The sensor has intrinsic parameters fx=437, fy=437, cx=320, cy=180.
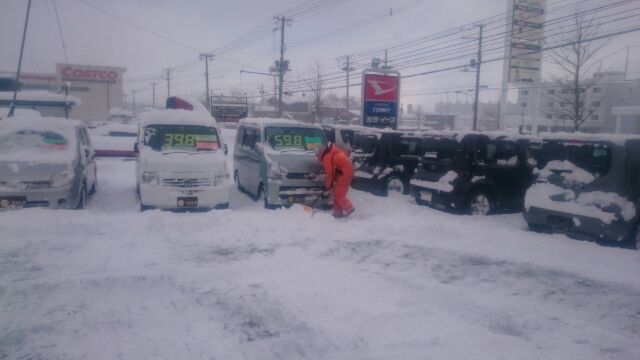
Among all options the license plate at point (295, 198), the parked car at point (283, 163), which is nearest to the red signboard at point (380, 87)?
the parked car at point (283, 163)

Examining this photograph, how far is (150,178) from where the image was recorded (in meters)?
8.98

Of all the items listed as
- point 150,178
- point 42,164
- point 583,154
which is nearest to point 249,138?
point 150,178

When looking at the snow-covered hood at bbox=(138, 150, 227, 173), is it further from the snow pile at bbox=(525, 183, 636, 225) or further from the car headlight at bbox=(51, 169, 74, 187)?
the snow pile at bbox=(525, 183, 636, 225)

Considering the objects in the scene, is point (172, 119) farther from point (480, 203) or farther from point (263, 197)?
point (480, 203)

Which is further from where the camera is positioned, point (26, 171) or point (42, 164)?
point (42, 164)

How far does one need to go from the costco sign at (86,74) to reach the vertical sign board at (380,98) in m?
61.9

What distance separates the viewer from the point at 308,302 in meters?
4.82

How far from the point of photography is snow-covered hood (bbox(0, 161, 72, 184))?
8062 mm

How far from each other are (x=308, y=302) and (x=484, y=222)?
5.21m

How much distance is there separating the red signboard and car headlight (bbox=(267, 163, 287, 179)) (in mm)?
5806

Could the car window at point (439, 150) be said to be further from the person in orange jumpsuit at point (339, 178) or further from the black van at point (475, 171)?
the person in orange jumpsuit at point (339, 178)

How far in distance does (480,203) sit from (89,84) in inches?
2705

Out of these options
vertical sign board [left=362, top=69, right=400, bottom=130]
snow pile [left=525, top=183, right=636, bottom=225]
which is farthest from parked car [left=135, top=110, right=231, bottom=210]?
snow pile [left=525, top=183, right=636, bottom=225]

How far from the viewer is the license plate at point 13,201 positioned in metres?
7.93
